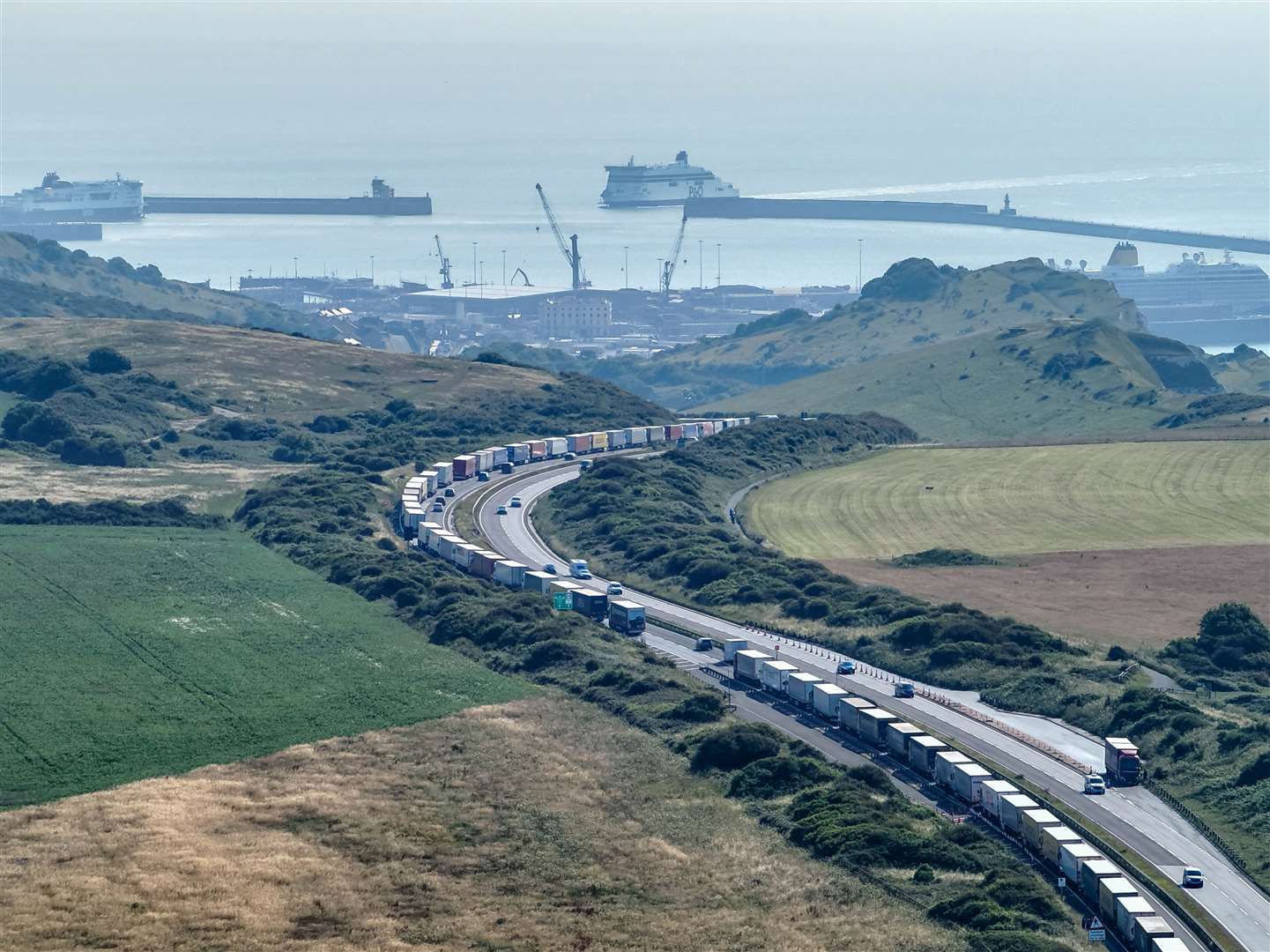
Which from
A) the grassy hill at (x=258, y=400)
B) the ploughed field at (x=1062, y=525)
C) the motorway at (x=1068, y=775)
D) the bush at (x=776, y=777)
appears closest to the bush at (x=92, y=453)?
the grassy hill at (x=258, y=400)

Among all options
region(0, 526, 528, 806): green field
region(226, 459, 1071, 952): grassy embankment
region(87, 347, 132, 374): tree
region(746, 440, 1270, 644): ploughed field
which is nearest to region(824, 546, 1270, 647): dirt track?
region(746, 440, 1270, 644): ploughed field

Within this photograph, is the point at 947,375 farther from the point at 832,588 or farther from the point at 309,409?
the point at 832,588

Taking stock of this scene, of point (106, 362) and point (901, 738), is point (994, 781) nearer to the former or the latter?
point (901, 738)

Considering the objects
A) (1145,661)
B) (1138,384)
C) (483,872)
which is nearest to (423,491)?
(1145,661)

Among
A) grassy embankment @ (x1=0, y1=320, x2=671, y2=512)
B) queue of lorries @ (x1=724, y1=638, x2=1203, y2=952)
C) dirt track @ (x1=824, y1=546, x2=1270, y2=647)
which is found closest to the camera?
queue of lorries @ (x1=724, y1=638, x2=1203, y2=952)

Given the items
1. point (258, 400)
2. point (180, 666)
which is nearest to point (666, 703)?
point (180, 666)

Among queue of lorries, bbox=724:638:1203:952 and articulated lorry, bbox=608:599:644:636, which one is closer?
queue of lorries, bbox=724:638:1203:952

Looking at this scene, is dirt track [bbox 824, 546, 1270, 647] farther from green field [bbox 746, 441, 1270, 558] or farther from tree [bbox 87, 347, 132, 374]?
tree [bbox 87, 347, 132, 374]
